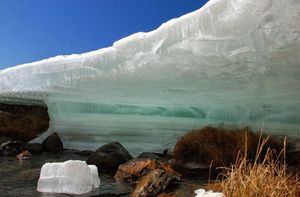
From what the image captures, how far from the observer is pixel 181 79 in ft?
38.5

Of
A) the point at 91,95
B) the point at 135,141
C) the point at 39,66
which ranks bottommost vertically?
the point at 135,141

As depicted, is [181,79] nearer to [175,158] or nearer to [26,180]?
[175,158]

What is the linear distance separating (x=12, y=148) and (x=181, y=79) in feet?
20.2

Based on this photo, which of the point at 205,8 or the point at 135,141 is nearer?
the point at 205,8

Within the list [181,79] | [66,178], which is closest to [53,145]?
[181,79]

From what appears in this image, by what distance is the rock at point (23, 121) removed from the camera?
60.1ft

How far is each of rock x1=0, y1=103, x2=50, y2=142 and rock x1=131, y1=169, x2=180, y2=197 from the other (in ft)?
37.1

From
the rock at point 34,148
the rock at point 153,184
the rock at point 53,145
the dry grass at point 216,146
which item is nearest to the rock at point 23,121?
the rock at point 34,148

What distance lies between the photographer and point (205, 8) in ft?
34.2

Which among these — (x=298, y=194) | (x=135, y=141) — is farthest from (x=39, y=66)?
(x=298, y=194)

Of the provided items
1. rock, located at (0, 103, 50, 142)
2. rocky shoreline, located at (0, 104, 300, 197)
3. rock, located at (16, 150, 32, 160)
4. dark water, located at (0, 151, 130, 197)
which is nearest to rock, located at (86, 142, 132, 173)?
rocky shoreline, located at (0, 104, 300, 197)

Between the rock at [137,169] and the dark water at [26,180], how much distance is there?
0.86ft

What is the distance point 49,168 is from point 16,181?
1394 millimetres

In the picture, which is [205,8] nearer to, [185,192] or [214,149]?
[214,149]
